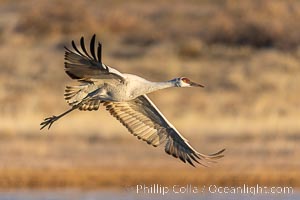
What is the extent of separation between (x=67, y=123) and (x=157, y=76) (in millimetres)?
3356

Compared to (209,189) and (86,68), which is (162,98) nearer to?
(209,189)

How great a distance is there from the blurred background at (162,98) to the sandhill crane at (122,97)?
155 inches

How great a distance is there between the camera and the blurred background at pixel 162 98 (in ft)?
56.4

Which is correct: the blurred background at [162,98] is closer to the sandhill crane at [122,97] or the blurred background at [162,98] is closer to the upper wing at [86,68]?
the sandhill crane at [122,97]

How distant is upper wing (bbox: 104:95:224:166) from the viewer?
12.4 metres

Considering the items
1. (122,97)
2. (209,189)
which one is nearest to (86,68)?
(122,97)

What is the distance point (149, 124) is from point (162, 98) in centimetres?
902

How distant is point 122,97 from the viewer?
1171 centimetres

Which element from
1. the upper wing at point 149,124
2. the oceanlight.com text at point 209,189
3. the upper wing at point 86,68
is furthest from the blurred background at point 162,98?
the upper wing at point 86,68

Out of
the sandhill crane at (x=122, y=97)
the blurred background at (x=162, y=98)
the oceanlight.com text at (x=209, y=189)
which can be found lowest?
the oceanlight.com text at (x=209, y=189)

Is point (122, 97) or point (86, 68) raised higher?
point (86, 68)

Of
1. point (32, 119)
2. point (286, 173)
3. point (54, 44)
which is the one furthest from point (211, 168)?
point (54, 44)

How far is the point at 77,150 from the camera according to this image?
733 inches

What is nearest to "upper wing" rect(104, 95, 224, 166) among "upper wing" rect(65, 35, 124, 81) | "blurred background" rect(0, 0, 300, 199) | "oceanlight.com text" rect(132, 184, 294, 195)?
"upper wing" rect(65, 35, 124, 81)
